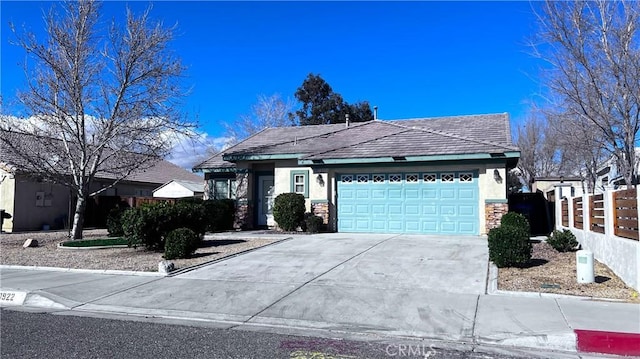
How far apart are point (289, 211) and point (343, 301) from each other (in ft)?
33.0

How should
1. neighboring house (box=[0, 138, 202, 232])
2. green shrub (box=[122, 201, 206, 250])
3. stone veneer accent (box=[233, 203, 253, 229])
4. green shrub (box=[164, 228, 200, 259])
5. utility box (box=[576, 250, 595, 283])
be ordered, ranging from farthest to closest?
1. neighboring house (box=[0, 138, 202, 232])
2. stone veneer accent (box=[233, 203, 253, 229])
3. green shrub (box=[122, 201, 206, 250])
4. green shrub (box=[164, 228, 200, 259])
5. utility box (box=[576, 250, 595, 283])

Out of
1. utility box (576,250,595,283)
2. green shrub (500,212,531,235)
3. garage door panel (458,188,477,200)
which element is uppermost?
garage door panel (458,188,477,200)

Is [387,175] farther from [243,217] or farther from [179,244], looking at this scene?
[179,244]

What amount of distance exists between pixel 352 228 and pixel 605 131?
9.10m

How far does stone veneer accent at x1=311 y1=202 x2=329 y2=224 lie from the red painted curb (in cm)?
1258

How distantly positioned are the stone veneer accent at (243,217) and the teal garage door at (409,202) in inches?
174

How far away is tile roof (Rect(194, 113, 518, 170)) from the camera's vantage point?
16953 mm

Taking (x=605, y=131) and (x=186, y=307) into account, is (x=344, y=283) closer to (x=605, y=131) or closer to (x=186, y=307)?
(x=186, y=307)

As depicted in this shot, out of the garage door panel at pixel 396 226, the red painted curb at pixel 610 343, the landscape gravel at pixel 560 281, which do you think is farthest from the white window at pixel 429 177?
the red painted curb at pixel 610 343

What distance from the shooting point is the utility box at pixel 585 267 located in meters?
8.63

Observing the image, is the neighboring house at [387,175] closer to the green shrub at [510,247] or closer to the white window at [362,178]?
the white window at [362,178]

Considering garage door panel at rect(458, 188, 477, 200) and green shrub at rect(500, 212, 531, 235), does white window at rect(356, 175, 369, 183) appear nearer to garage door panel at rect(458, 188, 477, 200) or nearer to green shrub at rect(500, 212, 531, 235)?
garage door panel at rect(458, 188, 477, 200)

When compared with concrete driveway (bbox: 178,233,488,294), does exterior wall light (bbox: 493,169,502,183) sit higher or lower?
higher

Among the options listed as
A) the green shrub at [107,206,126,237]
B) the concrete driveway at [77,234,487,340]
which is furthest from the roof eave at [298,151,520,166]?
the green shrub at [107,206,126,237]
